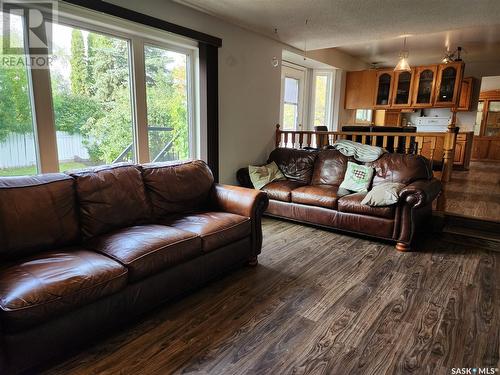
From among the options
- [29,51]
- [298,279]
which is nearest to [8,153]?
[29,51]

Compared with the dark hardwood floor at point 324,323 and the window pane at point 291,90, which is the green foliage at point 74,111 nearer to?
the dark hardwood floor at point 324,323

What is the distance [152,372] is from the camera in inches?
62.7

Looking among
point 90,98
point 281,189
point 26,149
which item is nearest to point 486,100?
point 281,189

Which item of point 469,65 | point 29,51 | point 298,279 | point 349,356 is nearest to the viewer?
point 349,356

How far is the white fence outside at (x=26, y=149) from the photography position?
2.38m

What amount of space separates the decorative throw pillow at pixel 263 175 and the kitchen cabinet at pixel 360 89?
10.5 ft

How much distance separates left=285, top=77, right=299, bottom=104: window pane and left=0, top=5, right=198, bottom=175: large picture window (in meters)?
2.37

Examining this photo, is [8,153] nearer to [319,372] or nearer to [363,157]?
[319,372]

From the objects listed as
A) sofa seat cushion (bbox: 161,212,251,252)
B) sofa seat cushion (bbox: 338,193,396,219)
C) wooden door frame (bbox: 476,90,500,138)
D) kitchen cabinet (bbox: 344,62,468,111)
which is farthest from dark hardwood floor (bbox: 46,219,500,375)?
wooden door frame (bbox: 476,90,500,138)

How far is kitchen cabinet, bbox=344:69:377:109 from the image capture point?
21.2 feet

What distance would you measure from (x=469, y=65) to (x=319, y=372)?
7.73 meters

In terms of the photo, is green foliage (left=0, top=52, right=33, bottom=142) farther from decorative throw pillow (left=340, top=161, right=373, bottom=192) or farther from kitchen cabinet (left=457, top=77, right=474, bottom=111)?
kitchen cabinet (left=457, top=77, right=474, bottom=111)

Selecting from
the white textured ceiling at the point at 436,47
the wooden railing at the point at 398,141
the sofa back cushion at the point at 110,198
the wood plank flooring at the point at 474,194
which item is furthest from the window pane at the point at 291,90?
the sofa back cushion at the point at 110,198

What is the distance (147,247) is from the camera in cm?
196
